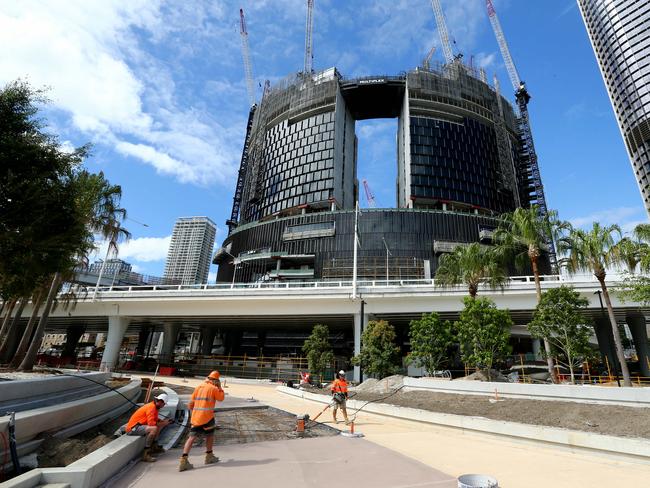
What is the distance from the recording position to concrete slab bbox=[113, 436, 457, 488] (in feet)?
19.1

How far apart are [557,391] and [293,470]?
1286 cm

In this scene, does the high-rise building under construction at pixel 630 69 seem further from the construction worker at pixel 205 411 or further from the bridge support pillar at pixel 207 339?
the construction worker at pixel 205 411

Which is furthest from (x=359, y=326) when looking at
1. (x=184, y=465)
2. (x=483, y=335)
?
(x=184, y=465)

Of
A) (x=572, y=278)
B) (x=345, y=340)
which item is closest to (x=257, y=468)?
(x=572, y=278)

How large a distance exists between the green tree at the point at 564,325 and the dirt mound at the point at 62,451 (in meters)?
22.2

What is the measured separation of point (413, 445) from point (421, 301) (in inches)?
1049

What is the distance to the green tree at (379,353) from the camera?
26922 mm

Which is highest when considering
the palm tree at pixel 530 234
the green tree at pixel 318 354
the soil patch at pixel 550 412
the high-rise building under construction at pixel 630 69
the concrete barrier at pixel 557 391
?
the high-rise building under construction at pixel 630 69

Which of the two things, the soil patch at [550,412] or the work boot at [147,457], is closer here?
the work boot at [147,457]

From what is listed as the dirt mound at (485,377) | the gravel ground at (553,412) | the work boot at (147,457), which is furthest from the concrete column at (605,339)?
the work boot at (147,457)

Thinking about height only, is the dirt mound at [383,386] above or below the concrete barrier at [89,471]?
above

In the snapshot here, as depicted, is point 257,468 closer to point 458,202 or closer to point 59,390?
point 59,390

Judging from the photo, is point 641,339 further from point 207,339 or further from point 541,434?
point 207,339

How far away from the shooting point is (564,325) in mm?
20859
